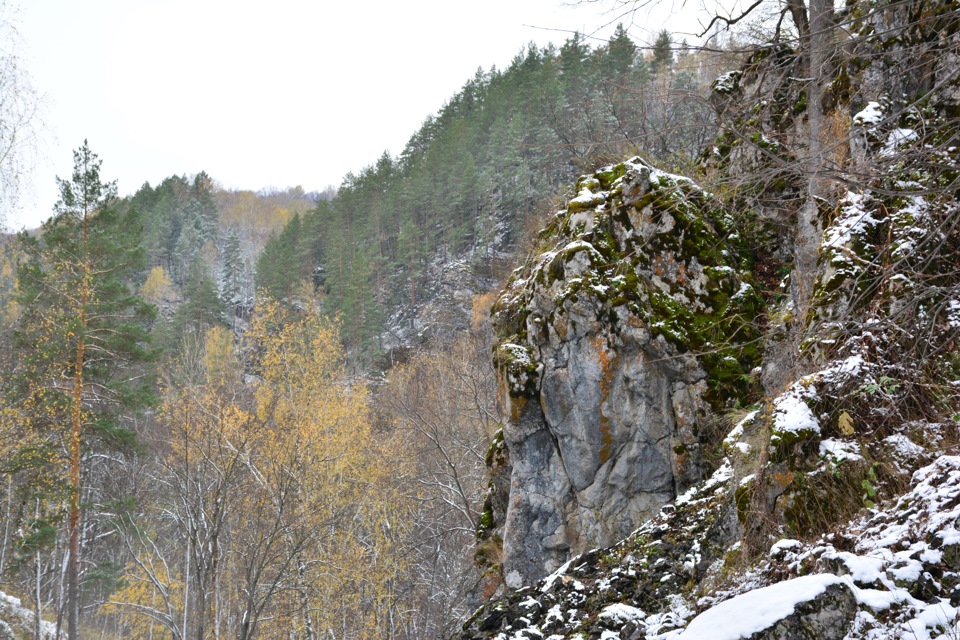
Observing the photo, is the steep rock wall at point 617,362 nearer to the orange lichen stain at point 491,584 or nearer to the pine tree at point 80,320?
the orange lichen stain at point 491,584

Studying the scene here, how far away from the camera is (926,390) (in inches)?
153

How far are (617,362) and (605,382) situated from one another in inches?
13.3

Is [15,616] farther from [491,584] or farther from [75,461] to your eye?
[491,584]

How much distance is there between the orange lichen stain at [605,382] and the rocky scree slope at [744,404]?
0.03 meters

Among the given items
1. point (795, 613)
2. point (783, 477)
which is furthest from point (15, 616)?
point (795, 613)

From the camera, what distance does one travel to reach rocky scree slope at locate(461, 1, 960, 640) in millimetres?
3209

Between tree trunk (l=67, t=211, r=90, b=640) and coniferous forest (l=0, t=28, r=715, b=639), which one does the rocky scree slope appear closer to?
coniferous forest (l=0, t=28, r=715, b=639)

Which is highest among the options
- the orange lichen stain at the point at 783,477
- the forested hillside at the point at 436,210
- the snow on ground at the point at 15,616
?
the forested hillside at the point at 436,210

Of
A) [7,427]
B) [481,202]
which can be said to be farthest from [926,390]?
[481,202]

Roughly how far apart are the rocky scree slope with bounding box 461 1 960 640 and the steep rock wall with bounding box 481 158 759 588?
32 millimetres

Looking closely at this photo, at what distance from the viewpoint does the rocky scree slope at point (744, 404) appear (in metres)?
3.21

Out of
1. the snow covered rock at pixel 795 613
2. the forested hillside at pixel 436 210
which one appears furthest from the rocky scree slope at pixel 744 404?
the forested hillside at pixel 436 210

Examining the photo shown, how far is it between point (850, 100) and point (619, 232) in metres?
3.30

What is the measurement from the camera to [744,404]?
Result: 7410 millimetres
